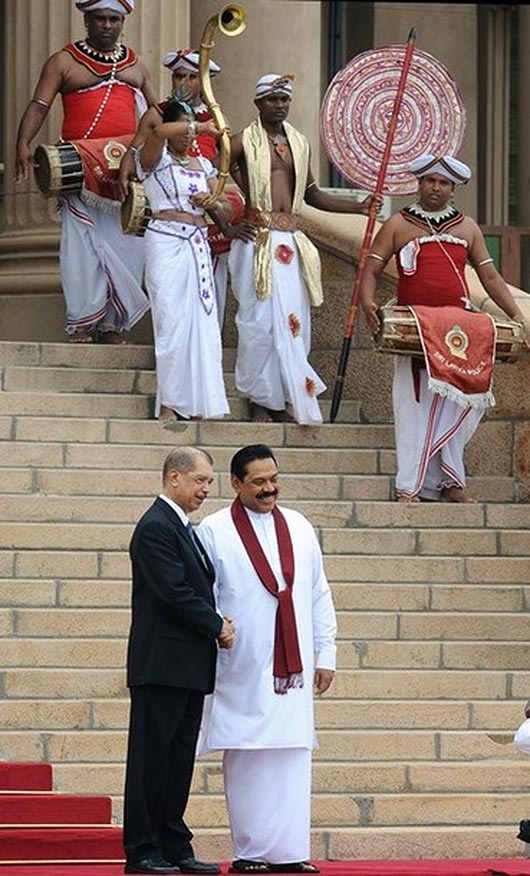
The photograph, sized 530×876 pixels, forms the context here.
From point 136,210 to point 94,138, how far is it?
3.52ft

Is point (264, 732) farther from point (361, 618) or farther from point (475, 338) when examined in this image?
point (475, 338)

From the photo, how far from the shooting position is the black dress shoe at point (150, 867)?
37.7 feet

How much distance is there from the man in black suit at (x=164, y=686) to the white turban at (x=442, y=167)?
15.8 ft

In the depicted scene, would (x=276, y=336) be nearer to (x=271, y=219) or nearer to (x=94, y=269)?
(x=271, y=219)

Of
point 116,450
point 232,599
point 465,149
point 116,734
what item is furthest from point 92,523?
point 465,149

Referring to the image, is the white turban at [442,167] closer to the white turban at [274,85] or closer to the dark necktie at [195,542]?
the white turban at [274,85]

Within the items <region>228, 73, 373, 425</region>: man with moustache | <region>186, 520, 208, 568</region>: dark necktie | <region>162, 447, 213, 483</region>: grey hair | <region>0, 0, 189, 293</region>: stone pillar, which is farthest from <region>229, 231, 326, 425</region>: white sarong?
<region>162, 447, 213, 483</region>: grey hair

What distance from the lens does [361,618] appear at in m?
14.5

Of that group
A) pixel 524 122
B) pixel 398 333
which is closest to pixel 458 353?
pixel 398 333

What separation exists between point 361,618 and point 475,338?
2096mm

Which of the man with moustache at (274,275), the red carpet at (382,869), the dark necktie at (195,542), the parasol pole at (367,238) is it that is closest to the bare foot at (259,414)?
the man with moustache at (274,275)

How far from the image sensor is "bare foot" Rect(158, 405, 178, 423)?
52.7 ft

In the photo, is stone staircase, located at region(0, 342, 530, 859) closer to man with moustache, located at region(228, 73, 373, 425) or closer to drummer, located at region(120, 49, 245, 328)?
man with moustache, located at region(228, 73, 373, 425)

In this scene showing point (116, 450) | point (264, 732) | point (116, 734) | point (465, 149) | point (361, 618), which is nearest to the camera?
point (264, 732)
